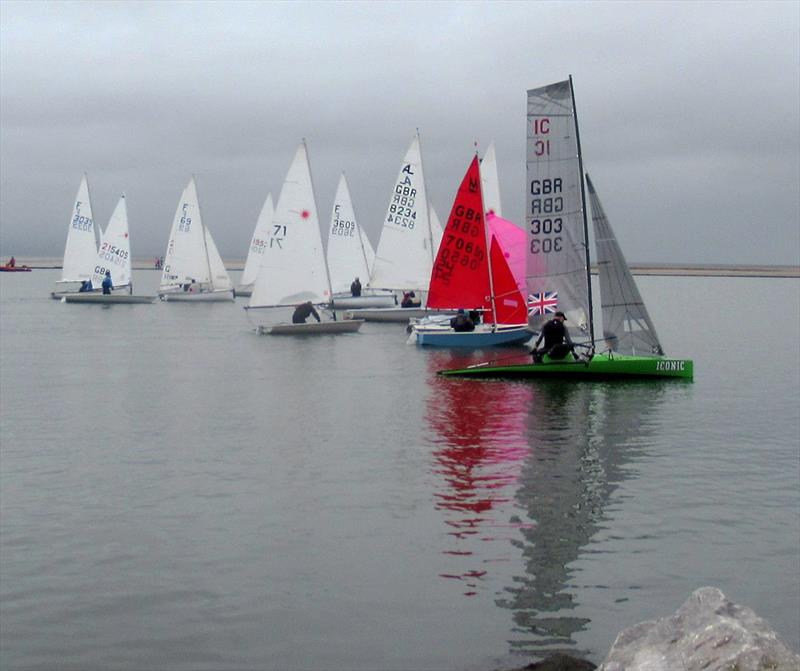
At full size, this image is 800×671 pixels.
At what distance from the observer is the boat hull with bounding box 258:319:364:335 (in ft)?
148

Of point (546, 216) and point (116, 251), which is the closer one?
point (546, 216)

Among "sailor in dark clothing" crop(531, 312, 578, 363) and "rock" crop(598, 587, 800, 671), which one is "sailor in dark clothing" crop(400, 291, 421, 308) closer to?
"sailor in dark clothing" crop(531, 312, 578, 363)

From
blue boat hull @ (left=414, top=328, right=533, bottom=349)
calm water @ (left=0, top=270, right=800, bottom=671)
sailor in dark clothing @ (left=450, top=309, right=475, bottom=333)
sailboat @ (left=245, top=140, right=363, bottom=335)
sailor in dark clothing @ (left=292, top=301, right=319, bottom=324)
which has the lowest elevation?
calm water @ (left=0, top=270, right=800, bottom=671)

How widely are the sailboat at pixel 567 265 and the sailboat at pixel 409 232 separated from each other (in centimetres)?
1958

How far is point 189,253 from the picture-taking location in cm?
7125

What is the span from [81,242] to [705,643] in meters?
70.9

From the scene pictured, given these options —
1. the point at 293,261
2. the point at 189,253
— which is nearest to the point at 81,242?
A: the point at 189,253

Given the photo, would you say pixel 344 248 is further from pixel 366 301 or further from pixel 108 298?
pixel 108 298

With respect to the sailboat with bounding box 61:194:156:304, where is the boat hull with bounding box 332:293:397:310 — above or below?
below

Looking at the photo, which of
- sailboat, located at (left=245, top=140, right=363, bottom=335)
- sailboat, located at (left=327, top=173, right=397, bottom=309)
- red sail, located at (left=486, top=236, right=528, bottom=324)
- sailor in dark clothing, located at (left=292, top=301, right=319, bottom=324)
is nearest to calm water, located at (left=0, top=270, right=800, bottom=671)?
red sail, located at (left=486, top=236, right=528, bottom=324)

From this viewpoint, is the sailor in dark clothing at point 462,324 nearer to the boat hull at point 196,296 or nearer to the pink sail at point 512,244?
the pink sail at point 512,244

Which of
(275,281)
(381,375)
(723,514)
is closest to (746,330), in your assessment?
(275,281)

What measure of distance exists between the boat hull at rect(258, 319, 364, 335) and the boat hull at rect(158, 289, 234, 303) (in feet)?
85.1

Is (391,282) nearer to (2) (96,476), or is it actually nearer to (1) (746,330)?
(1) (746,330)
